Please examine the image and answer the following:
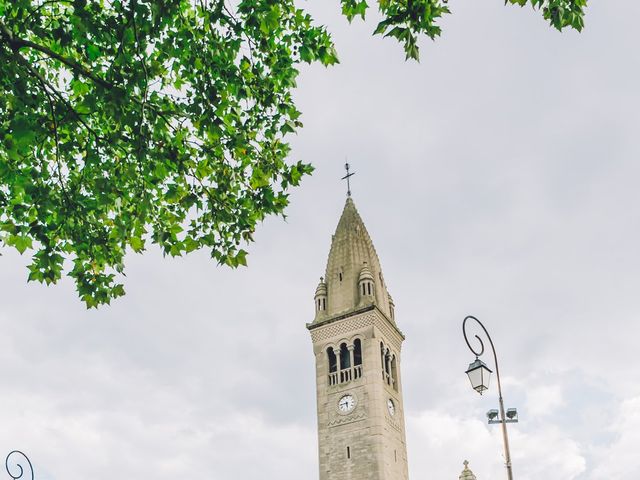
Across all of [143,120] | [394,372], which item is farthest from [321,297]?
[143,120]

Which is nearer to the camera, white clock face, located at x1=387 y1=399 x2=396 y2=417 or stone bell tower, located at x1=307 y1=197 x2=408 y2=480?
stone bell tower, located at x1=307 y1=197 x2=408 y2=480

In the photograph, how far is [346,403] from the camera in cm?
4444

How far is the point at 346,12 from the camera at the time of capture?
10.3 meters

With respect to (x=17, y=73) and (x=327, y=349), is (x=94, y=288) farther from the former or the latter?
(x=327, y=349)

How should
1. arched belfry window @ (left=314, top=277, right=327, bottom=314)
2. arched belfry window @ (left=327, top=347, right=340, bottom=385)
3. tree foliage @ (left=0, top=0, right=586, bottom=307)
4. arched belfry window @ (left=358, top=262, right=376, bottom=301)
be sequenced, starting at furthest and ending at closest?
1. arched belfry window @ (left=314, top=277, right=327, bottom=314)
2. arched belfry window @ (left=358, top=262, right=376, bottom=301)
3. arched belfry window @ (left=327, top=347, right=340, bottom=385)
4. tree foliage @ (left=0, top=0, right=586, bottom=307)

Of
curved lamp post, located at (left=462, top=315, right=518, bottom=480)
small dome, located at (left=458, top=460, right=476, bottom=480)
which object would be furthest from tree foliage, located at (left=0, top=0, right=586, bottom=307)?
small dome, located at (left=458, top=460, right=476, bottom=480)

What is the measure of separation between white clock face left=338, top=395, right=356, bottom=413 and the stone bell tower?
62 mm

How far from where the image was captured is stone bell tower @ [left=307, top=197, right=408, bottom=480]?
1668 inches

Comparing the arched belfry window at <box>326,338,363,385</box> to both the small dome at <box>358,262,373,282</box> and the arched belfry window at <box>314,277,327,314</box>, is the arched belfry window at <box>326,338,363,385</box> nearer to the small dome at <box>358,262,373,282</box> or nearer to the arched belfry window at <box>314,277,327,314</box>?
the arched belfry window at <box>314,277,327,314</box>

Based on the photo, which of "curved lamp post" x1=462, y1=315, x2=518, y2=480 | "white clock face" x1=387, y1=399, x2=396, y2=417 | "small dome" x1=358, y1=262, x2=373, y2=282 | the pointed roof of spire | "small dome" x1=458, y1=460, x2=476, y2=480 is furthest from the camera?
the pointed roof of spire

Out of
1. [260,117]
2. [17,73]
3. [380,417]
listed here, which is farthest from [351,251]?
[17,73]

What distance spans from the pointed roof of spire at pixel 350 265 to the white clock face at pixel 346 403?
608 cm

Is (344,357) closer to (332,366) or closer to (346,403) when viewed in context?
(332,366)

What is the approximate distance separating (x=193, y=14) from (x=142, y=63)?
2146 mm
